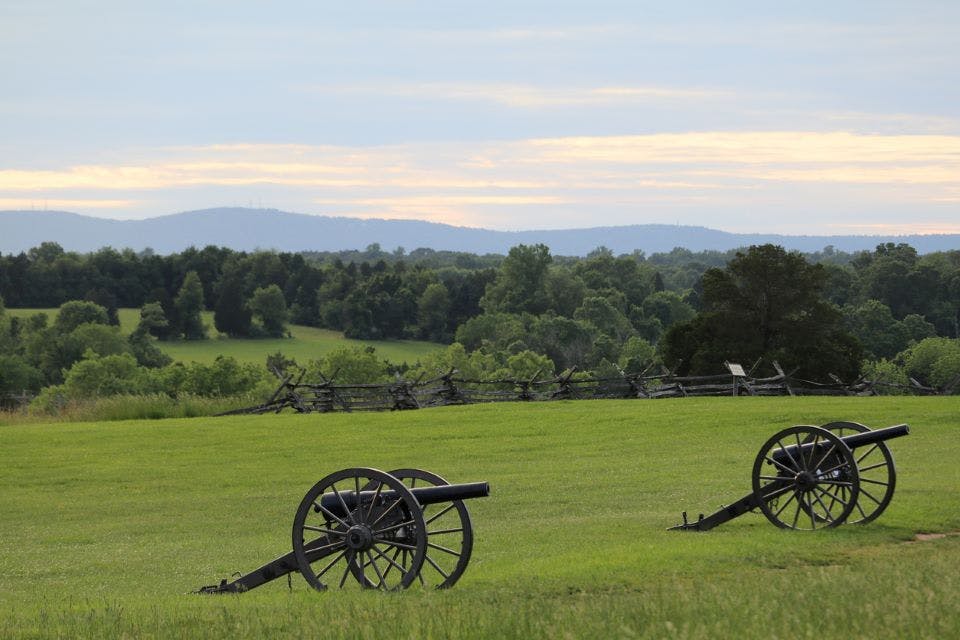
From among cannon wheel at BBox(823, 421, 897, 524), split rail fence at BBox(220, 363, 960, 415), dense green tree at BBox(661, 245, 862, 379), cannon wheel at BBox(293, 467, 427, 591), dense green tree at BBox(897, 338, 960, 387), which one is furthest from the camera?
dense green tree at BBox(897, 338, 960, 387)

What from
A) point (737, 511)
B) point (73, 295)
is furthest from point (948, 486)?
point (73, 295)

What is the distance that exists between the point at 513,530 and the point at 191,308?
108 metres

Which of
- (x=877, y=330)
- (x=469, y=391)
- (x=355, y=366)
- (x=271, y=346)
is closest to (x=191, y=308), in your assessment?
(x=271, y=346)

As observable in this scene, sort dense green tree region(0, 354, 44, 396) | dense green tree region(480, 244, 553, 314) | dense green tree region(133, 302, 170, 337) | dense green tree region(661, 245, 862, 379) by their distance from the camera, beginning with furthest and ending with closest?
dense green tree region(480, 244, 553, 314) < dense green tree region(133, 302, 170, 337) < dense green tree region(0, 354, 44, 396) < dense green tree region(661, 245, 862, 379)

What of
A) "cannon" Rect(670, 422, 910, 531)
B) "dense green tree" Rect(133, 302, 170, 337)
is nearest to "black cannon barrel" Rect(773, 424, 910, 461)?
"cannon" Rect(670, 422, 910, 531)

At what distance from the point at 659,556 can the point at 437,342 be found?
11339 cm

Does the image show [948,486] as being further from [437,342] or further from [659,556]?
[437,342]

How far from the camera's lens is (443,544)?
47.0 feet

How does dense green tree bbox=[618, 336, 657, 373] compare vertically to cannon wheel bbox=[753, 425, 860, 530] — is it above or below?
below

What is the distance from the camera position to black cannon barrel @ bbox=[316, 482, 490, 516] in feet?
32.2

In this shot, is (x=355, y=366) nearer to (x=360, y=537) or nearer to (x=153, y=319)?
(x=153, y=319)

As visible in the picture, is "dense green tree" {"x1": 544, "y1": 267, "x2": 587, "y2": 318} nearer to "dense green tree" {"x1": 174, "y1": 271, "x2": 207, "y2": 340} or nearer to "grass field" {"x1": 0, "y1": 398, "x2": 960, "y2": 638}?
"dense green tree" {"x1": 174, "y1": 271, "x2": 207, "y2": 340}

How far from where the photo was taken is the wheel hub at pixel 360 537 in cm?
976

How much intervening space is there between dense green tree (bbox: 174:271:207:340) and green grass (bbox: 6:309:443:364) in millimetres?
1689
